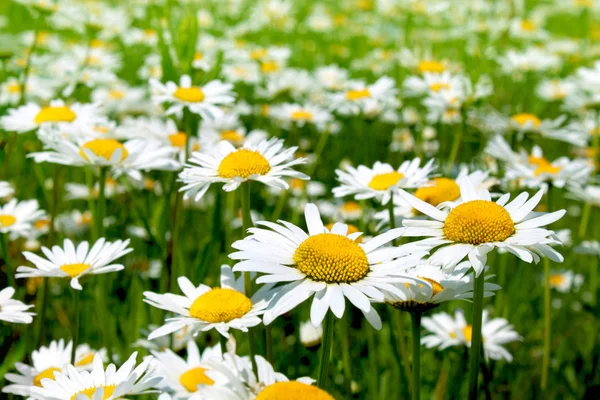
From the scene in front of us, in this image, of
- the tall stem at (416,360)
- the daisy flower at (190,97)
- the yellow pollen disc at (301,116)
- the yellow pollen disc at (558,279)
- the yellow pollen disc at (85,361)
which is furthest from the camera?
the yellow pollen disc at (301,116)

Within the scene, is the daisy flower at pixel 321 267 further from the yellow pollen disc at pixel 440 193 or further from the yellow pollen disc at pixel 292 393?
the yellow pollen disc at pixel 440 193

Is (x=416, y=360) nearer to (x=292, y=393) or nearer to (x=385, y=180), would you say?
(x=292, y=393)

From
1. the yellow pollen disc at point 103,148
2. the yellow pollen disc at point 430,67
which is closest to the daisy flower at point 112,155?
the yellow pollen disc at point 103,148

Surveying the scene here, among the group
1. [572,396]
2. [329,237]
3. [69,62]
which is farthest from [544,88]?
[329,237]

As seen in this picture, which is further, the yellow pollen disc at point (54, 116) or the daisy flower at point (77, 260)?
the yellow pollen disc at point (54, 116)

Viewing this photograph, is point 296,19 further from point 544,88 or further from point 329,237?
point 329,237

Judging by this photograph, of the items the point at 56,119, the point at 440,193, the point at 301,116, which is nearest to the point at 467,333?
the point at 440,193

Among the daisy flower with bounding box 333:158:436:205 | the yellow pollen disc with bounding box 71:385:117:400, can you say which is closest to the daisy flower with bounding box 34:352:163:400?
the yellow pollen disc with bounding box 71:385:117:400

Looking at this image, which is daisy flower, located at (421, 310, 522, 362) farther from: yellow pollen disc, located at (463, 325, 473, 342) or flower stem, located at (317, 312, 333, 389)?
flower stem, located at (317, 312, 333, 389)
